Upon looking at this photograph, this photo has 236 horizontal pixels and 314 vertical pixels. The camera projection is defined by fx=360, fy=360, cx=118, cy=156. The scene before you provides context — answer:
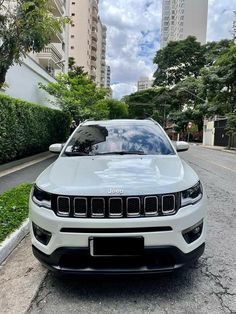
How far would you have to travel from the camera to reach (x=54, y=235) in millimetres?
3072

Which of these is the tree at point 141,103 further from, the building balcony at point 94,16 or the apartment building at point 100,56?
the building balcony at point 94,16

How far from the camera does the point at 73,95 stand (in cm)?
2641

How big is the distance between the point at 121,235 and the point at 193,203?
76cm

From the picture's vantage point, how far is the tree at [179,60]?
5750 centimetres

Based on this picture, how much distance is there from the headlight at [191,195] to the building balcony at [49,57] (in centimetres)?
2866

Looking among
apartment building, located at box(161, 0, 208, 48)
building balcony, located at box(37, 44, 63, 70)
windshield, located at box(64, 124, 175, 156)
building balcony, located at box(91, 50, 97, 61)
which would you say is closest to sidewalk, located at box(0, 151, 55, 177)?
windshield, located at box(64, 124, 175, 156)

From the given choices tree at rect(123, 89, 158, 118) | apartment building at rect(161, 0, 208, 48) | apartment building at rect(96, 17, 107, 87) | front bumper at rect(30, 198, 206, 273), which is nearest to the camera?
front bumper at rect(30, 198, 206, 273)

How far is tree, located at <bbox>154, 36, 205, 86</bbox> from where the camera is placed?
5750 centimetres

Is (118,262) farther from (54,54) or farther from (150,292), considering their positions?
(54,54)

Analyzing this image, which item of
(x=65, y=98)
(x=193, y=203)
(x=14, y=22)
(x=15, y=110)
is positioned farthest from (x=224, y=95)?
(x=193, y=203)

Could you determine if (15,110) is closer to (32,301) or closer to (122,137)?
(122,137)

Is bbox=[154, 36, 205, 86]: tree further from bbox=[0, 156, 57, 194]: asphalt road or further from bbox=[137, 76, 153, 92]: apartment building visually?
bbox=[137, 76, 153, 92]: apartment building

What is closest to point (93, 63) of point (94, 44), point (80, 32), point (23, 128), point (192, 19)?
point (94, 44)

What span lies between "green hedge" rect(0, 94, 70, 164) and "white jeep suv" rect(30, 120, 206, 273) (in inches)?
357
